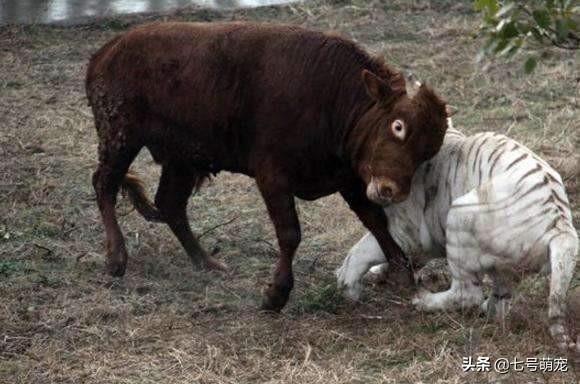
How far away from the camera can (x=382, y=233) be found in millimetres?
6656

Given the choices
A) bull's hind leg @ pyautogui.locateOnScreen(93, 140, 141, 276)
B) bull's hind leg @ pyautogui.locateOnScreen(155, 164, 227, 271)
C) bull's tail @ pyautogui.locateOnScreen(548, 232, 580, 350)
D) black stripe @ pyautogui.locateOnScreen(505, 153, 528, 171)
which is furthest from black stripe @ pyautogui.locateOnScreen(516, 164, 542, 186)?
bull's hind leg @ pyautogui.locateOnScreen(93, 140, 141, 276)

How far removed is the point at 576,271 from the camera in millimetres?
6930

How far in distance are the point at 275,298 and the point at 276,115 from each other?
101 centimetres

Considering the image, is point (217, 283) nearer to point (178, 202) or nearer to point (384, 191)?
point (178, 202)

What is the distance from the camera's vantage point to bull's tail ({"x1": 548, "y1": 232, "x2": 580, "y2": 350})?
566 centimetres

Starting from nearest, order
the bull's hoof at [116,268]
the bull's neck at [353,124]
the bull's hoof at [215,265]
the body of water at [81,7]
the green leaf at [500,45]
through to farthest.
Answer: the green leaf at [500,45]
the bull's neck at [353,124]
the bull's hoof at [116,268]
the bull's hoof at [215,265]
the body of water at [81,7]

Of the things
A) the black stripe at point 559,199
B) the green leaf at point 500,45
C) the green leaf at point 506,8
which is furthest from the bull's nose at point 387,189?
the green leaf at point 506,8

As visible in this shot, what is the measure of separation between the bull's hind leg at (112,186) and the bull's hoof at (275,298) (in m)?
1.14

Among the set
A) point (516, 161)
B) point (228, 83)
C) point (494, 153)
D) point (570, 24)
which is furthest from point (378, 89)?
point (570, 24)

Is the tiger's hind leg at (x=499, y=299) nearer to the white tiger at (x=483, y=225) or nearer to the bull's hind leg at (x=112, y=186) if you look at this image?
the white tiger at (x=483, y=225)

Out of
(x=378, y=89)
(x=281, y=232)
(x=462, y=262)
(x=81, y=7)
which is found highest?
(x=378, y=89)

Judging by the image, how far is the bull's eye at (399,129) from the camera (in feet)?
20.1

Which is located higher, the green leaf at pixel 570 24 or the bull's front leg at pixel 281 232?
the green leaf at pixel 570 24

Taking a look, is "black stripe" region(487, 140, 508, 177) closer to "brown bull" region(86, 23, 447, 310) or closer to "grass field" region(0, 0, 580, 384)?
"brown bull" region(86, 23, 447, 310)
